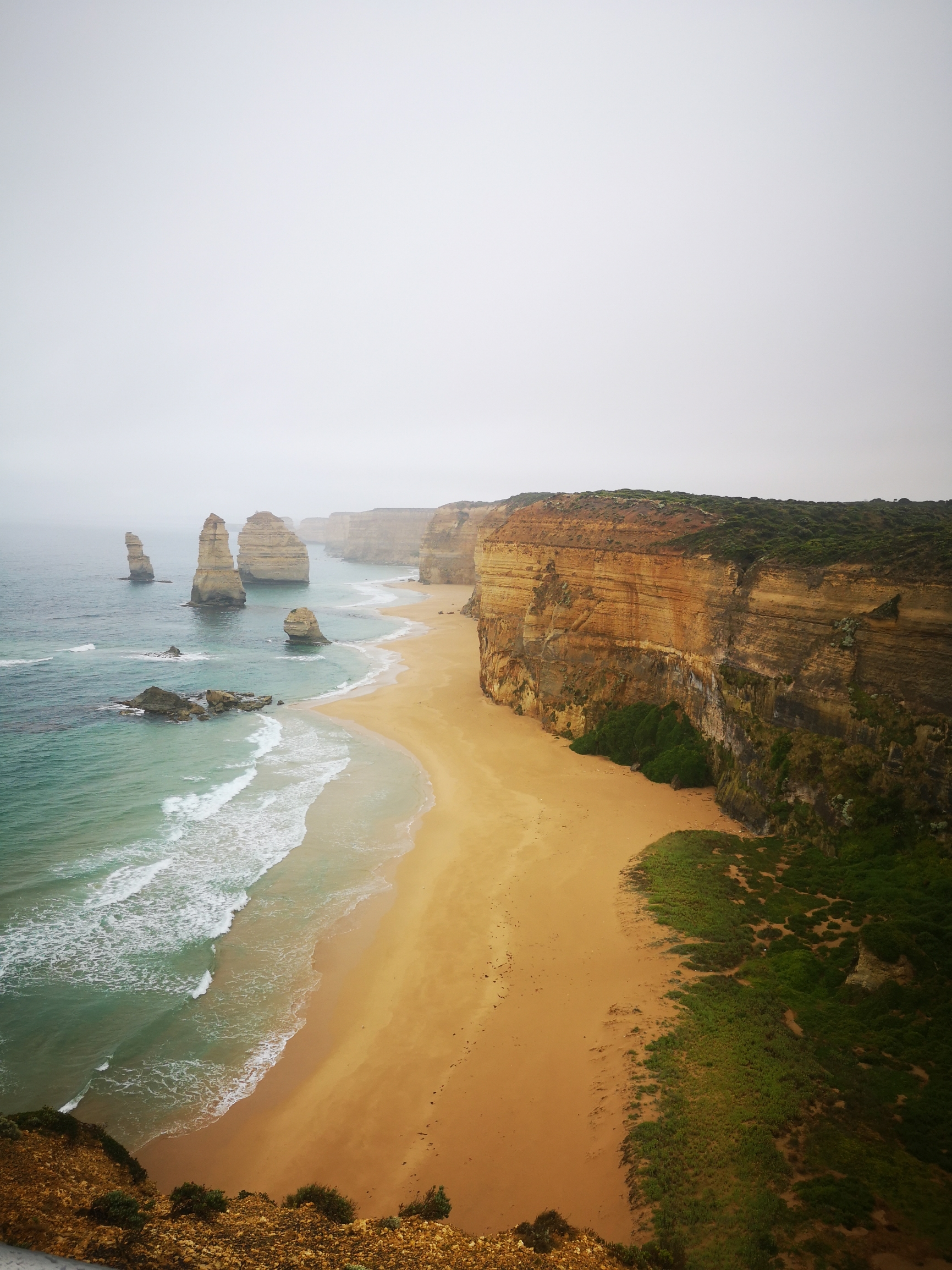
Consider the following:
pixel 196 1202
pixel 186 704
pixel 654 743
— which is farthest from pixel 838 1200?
pixel 186 704

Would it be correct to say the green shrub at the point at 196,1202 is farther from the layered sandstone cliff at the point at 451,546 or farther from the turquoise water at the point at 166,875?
the layered sandstone cliff at the point at 451,546

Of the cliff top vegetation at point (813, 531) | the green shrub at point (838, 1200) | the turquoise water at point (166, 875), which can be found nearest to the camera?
the green shrub at point (838, 1200)

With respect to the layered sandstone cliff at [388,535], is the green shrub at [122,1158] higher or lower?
lower

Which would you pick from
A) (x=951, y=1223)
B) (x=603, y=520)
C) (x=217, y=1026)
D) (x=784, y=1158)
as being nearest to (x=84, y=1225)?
(x=217, y=1026)

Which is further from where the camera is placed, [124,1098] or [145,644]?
[145,644]

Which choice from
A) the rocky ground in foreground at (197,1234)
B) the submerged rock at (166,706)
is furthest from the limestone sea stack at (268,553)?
the rocky ground in foreground at (197,1234)

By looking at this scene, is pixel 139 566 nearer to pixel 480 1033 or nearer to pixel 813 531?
pixel 813 531

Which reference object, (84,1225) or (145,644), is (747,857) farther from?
(145,644)
